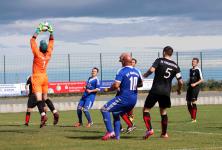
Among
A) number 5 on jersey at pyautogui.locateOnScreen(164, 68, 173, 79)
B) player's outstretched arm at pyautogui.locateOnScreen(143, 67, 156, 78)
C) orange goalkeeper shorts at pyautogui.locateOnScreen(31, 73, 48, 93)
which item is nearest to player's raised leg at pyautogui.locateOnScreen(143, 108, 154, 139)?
number 5 on jersey at pyautogui.locateOnScreen(164, 68, 173, 79)

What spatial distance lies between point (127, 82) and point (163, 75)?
960 millimetres

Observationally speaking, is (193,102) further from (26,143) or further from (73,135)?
(26,143)

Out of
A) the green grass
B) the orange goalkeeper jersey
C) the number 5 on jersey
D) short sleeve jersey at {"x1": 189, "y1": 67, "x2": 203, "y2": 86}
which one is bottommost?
the green grass

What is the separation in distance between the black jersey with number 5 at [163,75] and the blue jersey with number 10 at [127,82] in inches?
22.4

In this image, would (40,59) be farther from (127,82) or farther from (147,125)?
(147,125)

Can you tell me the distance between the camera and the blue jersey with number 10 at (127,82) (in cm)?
1585

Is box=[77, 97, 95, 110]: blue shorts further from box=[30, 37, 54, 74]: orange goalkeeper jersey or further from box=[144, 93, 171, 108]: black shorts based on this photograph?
box=[144, 93, 171, 108]: black shorts

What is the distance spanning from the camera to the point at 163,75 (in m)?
16.2

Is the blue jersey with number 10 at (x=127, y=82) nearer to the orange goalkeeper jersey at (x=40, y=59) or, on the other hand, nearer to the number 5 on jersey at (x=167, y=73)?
the number 5 on jersey at (x=167, y=73)

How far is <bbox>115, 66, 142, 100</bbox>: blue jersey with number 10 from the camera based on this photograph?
15852 mm

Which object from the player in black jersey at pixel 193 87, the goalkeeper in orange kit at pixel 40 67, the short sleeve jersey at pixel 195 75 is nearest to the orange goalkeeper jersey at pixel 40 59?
the goalkeeper in orange kit at pixel 40 67

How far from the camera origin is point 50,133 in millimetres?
18016

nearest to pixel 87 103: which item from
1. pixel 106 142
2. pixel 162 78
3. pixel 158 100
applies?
pixel 158 100

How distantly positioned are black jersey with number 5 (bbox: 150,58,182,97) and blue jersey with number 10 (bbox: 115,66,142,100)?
57 centimetres
